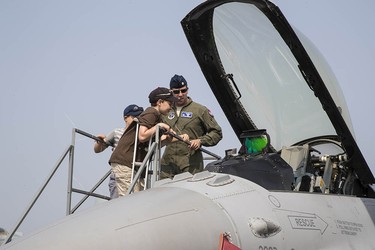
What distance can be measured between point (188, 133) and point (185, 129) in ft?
0.20

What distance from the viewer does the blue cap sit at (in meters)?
9.05

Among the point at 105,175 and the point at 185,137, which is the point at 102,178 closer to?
the point at 105,175

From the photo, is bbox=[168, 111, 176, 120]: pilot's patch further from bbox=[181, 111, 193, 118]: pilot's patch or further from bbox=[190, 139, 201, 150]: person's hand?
bbox=[190, 139, 201, 150]: person's hand

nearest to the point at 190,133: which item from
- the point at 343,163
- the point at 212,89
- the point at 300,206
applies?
the point at 212,89

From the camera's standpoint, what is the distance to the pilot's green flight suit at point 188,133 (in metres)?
8.49

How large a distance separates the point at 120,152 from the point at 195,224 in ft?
10.0

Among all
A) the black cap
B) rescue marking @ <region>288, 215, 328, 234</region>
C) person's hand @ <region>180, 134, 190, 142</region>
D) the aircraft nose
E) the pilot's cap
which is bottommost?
rescue marking @ <region>288, 215, 328, 234</region>

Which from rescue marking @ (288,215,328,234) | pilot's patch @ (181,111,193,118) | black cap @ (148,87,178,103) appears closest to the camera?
rescue marking @ (288,215,328,234)

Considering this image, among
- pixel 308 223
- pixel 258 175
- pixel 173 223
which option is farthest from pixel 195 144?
pixel 173 223

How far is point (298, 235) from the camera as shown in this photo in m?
5.69

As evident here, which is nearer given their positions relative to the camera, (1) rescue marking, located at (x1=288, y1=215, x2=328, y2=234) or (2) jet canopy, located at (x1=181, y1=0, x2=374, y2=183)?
(1) rescue marking, located at (x1=288, y1=215, x2=328, y2=234)

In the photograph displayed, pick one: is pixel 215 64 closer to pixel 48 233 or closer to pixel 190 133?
pixel 190 133

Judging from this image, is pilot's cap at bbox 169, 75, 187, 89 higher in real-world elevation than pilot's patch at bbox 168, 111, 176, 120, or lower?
higher

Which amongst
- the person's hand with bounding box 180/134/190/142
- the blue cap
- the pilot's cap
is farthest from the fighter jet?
the blue cap
